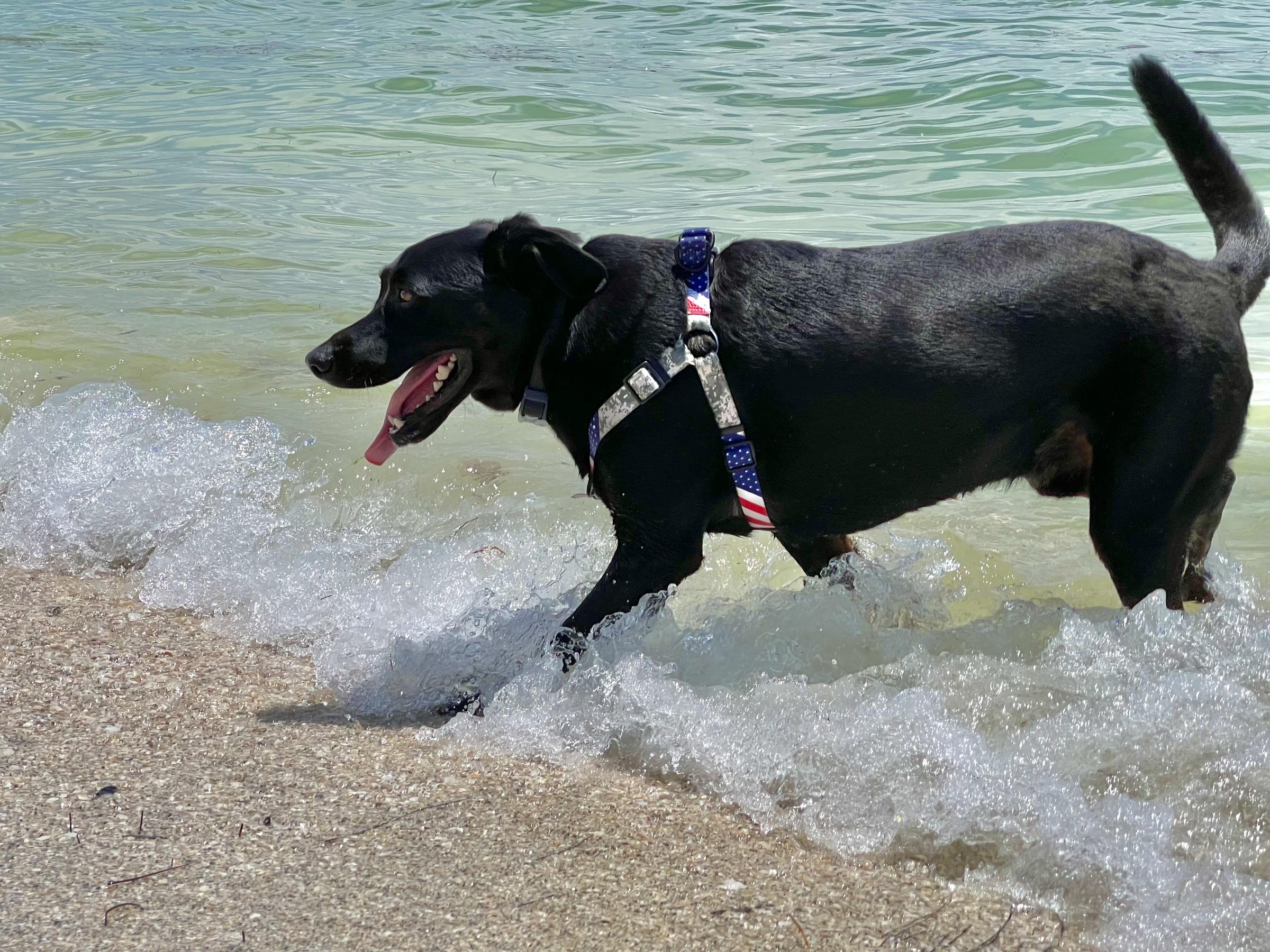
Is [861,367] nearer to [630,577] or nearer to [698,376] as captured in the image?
[698,376]

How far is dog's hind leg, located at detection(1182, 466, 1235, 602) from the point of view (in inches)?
141

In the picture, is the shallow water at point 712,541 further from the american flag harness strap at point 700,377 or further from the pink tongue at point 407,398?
the pink tongue at point 407,398

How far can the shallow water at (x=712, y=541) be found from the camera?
119 inches

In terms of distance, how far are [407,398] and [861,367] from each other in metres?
Answer: 1.19

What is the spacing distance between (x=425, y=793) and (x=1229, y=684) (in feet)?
6.10

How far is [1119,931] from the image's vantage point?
2531 millimetres

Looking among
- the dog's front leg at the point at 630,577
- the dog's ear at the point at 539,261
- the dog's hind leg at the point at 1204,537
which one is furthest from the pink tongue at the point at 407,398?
the dog's hind leg at the point at 1204,537

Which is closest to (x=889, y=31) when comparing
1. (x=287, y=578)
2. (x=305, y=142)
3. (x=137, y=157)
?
(x=305, y=142)

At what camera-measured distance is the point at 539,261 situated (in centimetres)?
342

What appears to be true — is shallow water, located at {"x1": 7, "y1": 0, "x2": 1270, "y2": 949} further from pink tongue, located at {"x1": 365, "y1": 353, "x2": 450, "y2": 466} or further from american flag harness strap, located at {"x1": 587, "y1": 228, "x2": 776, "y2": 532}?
pink tongue, located at {"x1": 365, "y1": 353, "x2": 450, "y2": 466}

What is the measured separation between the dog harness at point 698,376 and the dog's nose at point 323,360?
71cm

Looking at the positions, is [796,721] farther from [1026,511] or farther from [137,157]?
[137,157]

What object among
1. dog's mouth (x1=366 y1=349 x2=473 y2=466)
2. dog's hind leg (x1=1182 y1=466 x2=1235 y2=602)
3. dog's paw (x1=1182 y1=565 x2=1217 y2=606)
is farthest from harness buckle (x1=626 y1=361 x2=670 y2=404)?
dog's paw (x1=1182 y1=565 x2=1217 y2=606)

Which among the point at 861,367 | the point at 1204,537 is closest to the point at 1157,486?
the point at 1204,537
